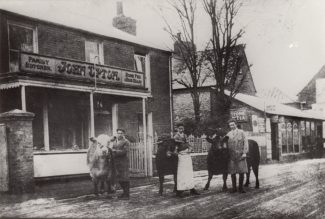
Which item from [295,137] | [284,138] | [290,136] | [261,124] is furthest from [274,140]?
[295,137]

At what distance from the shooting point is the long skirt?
9803mm

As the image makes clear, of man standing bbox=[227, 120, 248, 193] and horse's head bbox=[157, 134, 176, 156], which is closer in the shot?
horse's head bbox=[157, 134, 176, 156]

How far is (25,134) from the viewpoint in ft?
32.5

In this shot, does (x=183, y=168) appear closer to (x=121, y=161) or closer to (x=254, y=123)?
(x=121, y=161)

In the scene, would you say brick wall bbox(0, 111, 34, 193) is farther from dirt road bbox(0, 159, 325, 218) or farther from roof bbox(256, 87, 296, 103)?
roof bbox(256, 87, 296, 103)

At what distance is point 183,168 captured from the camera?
32.7 ft

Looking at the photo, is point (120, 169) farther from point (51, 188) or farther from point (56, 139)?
point (56, 139)

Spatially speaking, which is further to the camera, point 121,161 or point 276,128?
point 276,128

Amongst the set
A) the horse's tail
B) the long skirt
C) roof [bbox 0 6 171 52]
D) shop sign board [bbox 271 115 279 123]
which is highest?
roof [bbox 0 6 171 52]

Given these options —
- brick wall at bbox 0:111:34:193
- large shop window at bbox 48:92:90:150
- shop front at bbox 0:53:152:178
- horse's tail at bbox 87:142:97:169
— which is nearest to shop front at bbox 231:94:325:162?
shop front at bbox 0:53:152:178

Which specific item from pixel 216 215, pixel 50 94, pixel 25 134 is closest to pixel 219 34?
pixel 50 94

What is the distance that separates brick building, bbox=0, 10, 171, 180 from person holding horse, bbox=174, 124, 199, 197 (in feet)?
11.8

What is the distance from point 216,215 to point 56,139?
7222 millimetres

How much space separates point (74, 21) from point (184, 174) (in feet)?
19.4
